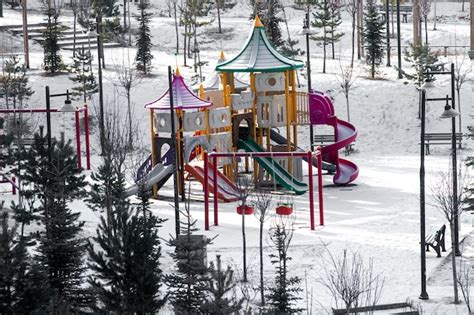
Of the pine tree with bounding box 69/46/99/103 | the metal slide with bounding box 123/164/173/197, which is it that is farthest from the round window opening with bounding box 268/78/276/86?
the pine tree with bounding box 69/46/99/103

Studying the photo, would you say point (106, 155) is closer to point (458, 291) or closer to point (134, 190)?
point (134, 190)

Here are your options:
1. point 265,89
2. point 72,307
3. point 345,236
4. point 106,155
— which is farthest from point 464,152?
point 72,307

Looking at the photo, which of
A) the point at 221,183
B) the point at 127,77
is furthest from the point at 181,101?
the point at 127,77

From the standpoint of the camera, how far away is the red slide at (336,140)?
1641 inches

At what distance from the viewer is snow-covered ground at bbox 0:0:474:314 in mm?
30469

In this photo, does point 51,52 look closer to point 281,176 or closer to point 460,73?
point 460,73

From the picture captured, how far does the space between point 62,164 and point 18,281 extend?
7434mm

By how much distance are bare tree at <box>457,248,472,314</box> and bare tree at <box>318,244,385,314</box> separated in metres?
1.74

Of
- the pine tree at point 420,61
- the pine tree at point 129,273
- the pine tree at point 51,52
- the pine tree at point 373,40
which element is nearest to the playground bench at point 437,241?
the pine tree at point 129,273

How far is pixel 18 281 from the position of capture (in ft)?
78.4

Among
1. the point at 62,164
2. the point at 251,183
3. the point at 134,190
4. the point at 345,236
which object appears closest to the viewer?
the point at 62,164

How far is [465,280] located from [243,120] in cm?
1623

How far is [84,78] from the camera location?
51031 mm

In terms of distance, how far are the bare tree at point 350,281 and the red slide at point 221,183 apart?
711cm
